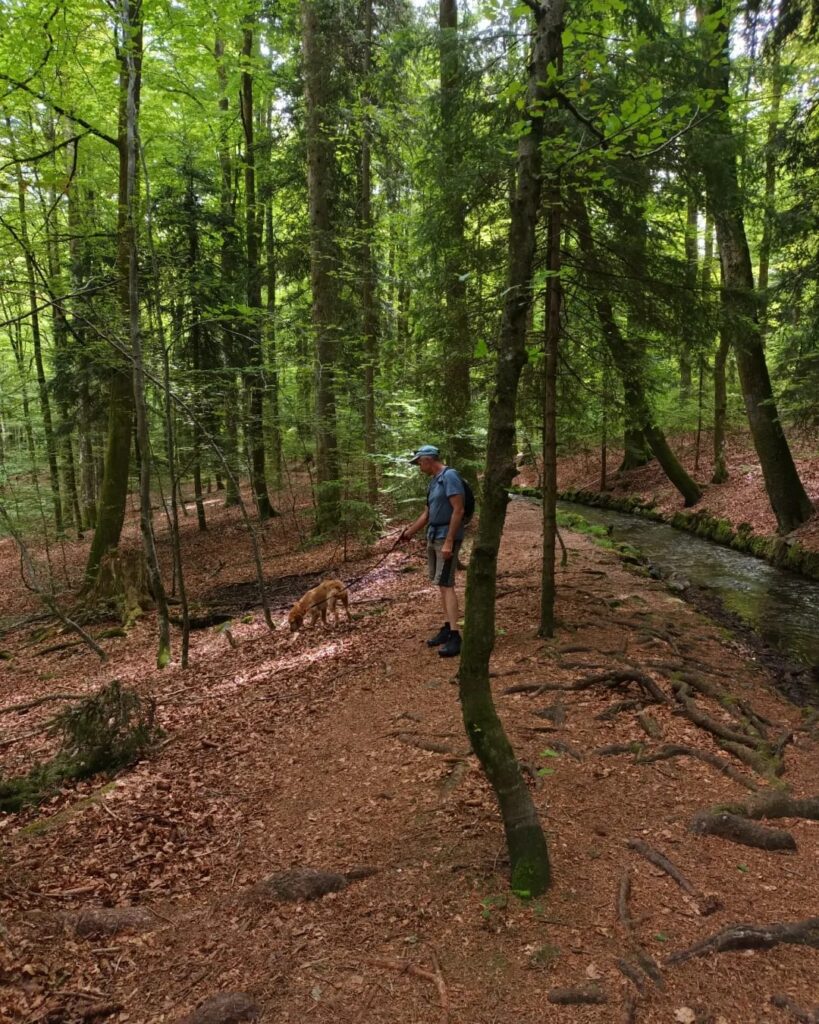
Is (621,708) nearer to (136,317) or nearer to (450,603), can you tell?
(450,603)

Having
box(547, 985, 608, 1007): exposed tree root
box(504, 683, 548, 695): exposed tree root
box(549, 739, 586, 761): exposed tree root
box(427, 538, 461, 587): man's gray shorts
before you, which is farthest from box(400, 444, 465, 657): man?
box(547, 985, 608, 1007): exposed tree root

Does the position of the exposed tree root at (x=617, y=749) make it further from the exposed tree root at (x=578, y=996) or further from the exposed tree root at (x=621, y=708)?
the exposed tree root at (x=578, y=996)

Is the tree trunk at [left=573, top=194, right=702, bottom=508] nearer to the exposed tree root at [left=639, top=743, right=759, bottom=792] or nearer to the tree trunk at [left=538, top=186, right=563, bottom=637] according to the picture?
the tree trunk at [left=538, top=186, right=563, bottom=637]

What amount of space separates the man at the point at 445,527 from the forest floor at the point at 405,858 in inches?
20.7

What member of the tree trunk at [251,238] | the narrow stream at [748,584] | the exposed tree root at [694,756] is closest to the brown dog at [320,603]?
the exposed tree root at [694,756]

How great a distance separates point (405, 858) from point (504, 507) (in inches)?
85.2

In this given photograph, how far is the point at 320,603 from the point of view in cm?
828

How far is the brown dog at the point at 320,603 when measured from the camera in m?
8.23

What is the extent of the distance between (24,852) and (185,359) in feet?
45.4

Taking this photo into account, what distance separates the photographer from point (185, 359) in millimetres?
15703

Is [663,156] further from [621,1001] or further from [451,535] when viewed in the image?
[621,1001]

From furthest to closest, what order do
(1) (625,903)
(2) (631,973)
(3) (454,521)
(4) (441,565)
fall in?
(4) (441,565), (3) (454,521), (1) (625,903), (2) (631,973)

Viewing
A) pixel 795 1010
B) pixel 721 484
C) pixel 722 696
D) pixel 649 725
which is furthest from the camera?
pixel 721 484

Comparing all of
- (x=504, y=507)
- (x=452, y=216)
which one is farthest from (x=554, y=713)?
(x=452, y=216)
